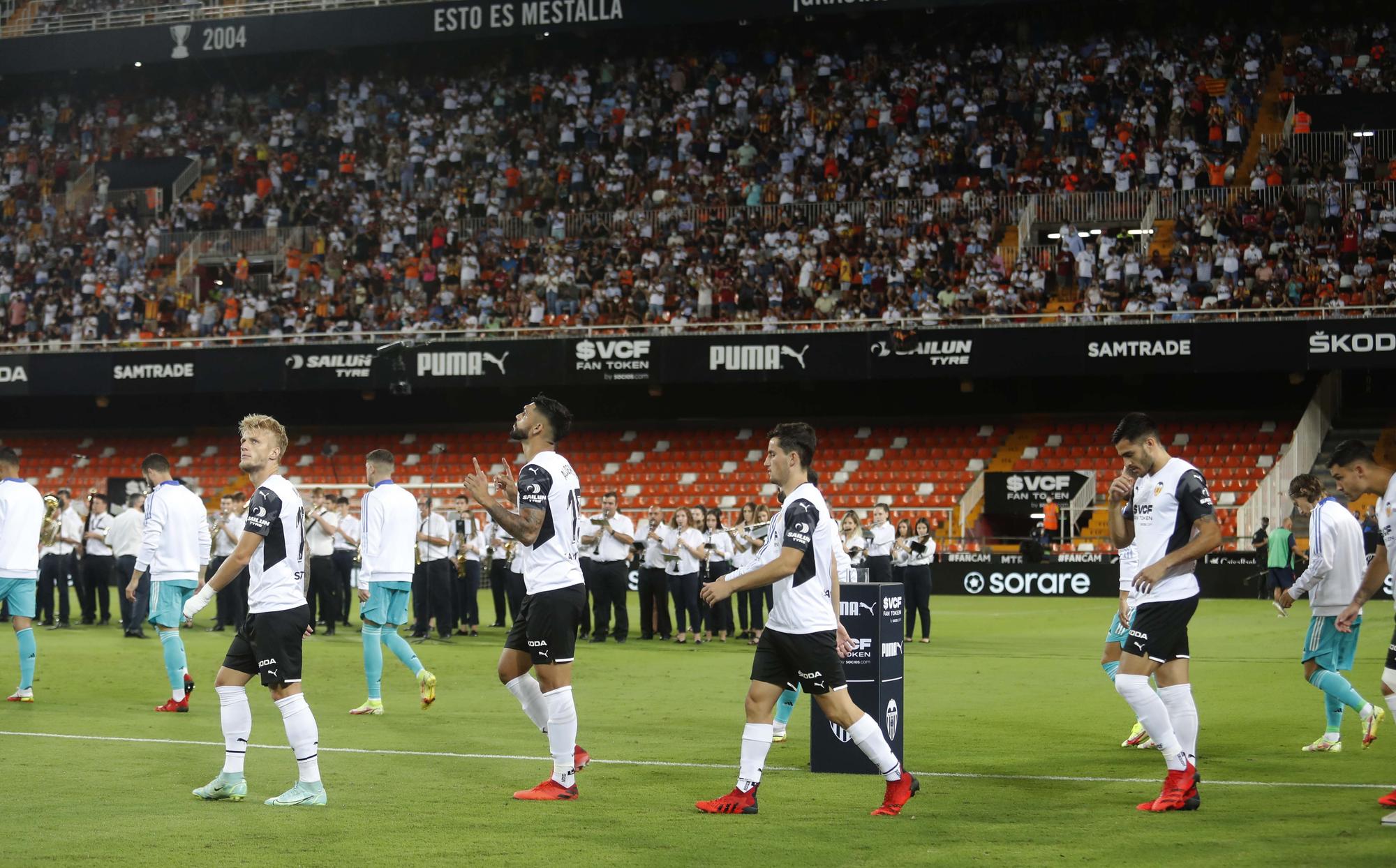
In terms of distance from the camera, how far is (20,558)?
13.5 meters

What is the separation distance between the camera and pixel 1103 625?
79.3ft

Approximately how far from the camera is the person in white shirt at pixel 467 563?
72.6ft

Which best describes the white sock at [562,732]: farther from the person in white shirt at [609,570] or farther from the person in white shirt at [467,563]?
the person in white shirt at [467,563]

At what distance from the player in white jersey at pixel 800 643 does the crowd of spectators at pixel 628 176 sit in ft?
91.7

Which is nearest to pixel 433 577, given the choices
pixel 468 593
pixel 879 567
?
pixel 468 593

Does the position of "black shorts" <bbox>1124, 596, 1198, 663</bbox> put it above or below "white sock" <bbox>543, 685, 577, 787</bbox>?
above

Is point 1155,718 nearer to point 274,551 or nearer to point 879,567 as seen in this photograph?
point 274,551

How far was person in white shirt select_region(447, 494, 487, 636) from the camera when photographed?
2212cm

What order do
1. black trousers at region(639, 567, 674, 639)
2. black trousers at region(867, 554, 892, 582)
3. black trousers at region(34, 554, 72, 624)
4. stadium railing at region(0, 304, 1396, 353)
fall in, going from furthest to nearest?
stadium railing at region(0, 304, 1396, 353)
black trousers at region(34, 554, 72, 624)
black trousers at region(639, 567, 674, 639)
black trousers at region(867, 554, 892, 582)

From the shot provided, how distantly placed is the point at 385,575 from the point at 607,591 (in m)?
8.17

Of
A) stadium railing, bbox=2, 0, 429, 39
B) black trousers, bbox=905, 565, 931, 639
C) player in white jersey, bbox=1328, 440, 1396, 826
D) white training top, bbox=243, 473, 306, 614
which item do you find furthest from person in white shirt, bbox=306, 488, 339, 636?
stadium railing, bbox=2, 0, 429, 39

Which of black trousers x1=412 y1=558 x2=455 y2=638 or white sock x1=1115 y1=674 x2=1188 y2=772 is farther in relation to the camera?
black trousers x1=412 y1=558 x2=455 y2=638

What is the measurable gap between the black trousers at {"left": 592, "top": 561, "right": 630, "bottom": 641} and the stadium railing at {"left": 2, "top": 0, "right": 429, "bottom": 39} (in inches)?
1052

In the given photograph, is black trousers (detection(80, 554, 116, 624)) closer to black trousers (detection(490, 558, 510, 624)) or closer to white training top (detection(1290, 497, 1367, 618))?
black trousers (detection(490, 558, 510, 624))
